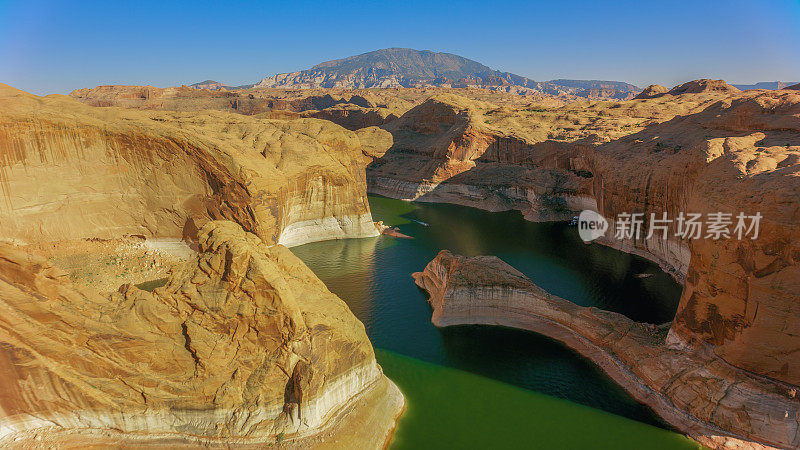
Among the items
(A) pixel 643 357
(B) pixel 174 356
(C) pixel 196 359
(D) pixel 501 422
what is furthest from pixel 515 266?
(B) pixel 174 356

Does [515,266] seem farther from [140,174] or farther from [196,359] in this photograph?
[140,174]

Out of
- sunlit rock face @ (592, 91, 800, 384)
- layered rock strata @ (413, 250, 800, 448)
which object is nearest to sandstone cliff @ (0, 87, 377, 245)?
layered rock strata @ (413, 250, 800, 448)

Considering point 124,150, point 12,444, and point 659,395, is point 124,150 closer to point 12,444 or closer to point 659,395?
point 12,444

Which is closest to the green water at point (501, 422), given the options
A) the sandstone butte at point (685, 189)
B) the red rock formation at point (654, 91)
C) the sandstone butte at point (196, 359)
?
the sandstone butte at point (196, 359)

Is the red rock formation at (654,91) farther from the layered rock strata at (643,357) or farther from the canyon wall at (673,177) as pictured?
the layered rock strata at (643,357)

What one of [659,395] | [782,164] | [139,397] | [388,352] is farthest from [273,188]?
[782,164]

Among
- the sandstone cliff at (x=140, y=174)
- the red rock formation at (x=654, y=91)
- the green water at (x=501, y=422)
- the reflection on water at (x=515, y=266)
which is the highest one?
the red rock formation at (x=654, y=91)

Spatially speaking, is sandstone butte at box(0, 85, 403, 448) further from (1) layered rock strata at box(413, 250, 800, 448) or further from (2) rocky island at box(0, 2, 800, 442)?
(1) layered rock strata at box(413, 250, 800, 448)
